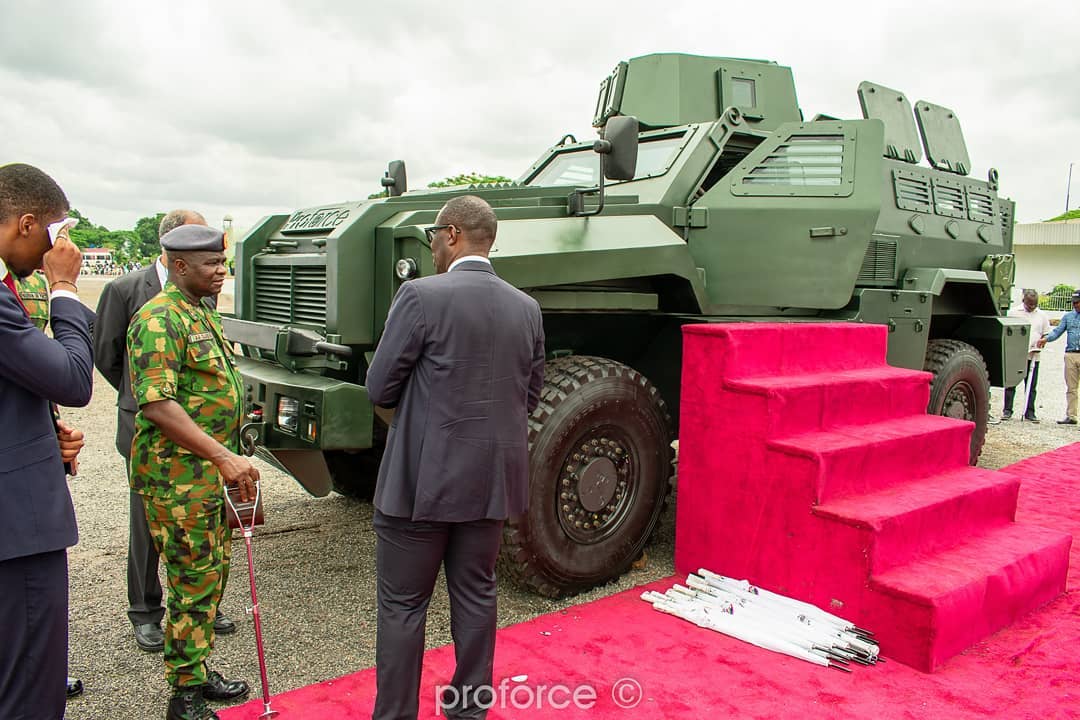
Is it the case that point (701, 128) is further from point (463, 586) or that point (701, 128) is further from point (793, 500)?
point (463, 586)

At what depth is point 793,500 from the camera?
3.59 meters

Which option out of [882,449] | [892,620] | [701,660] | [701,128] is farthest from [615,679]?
[701,128]

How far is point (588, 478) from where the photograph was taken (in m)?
3.83

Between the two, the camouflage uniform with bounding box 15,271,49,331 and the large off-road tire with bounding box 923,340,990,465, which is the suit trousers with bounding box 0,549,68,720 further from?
the large off-road tire with bounding box 923,340,990,465

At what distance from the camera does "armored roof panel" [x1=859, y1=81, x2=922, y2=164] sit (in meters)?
5.75

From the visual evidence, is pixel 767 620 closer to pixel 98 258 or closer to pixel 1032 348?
pixel 1032 348

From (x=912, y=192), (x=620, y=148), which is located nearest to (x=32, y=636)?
(x=620, y=148)

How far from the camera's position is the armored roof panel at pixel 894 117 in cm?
575

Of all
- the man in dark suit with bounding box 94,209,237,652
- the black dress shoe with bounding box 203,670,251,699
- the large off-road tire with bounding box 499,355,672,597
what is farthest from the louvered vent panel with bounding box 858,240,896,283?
the black dress shoe with bounding box 203,670,251,699

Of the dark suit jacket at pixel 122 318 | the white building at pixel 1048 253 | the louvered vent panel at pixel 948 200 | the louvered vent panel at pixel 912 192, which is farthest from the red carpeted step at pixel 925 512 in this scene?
the white building at pixel 1048 253

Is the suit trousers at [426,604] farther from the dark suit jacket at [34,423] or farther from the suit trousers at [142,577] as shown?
the suit trousers at [142,577]

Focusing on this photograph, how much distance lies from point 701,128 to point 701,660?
10.2ft

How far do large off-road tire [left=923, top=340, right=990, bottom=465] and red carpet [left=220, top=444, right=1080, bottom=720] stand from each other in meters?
2.43

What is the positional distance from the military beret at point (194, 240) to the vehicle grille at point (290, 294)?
1.17 meters
